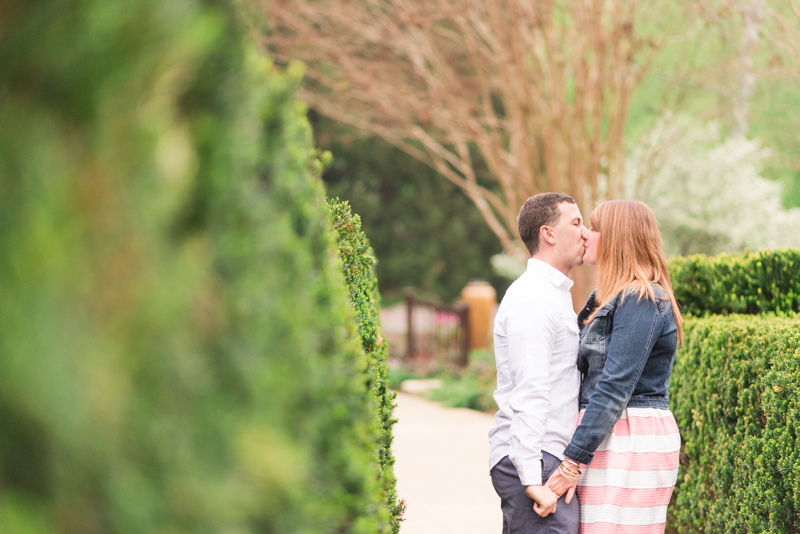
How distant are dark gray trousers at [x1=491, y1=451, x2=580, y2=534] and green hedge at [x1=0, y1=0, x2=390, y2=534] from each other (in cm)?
189

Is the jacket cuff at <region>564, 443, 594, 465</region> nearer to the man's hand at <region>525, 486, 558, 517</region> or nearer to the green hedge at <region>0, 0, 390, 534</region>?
the man's hand at <region>525, 486, 558, 517</region>

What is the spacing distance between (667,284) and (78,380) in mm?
2581

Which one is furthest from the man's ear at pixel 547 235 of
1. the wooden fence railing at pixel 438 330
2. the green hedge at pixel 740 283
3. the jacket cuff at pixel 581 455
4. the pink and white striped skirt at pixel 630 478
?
the wooden fence railing at pixel 438 330

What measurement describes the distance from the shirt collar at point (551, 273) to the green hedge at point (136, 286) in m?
2.01

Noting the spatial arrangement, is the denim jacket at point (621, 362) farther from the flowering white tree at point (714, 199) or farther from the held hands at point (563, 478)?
the flowering white tree at point (714, 199)

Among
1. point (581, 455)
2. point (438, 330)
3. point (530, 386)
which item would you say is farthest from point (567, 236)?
point (438, 330)

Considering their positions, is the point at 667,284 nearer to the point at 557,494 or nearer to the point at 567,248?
the point at 567,248

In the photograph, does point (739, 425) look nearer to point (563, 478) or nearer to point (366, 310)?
point (563, 478)

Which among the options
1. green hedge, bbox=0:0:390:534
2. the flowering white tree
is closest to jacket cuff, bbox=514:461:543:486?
green hedge, bbox=0:0:390:534

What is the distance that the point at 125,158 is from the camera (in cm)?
71

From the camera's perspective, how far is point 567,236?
285 centimetres

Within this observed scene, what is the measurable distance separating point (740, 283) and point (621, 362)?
2.11m

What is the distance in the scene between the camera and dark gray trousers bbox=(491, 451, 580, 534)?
8.32ft

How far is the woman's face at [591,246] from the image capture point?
9.56 feet
